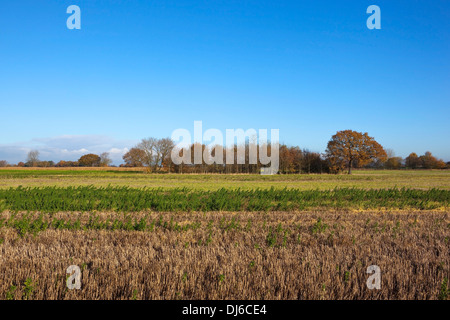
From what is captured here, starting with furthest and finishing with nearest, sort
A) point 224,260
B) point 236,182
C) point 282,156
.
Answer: point 282,156
point 236,182
point 224,260

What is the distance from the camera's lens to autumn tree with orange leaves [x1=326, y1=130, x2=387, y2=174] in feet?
243

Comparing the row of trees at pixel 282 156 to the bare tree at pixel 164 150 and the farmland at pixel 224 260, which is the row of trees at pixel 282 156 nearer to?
the bare tree at pixel 164 150

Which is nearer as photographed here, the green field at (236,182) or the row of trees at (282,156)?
the green field at (236,182)

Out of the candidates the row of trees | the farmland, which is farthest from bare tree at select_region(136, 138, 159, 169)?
the farmland

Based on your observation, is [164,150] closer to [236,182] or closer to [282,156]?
[282,156]

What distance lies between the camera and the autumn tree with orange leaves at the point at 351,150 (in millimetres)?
74188

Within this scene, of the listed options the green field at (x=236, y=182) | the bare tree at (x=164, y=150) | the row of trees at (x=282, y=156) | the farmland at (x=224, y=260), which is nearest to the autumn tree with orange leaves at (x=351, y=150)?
the row of trees at (x=282, y=156)

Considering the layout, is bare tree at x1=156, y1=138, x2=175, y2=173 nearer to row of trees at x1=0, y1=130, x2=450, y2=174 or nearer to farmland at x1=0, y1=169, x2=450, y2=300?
row of trees at x1=0, y1=130, x2=450, y2=174

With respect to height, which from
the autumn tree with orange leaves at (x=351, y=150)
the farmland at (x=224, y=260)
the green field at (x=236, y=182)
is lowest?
the green field at (x=236, y=182)

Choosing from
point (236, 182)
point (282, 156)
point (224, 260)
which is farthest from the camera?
point (282, 156)

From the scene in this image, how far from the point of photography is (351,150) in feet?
247

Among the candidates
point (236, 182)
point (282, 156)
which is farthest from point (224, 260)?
point (282, 156)
